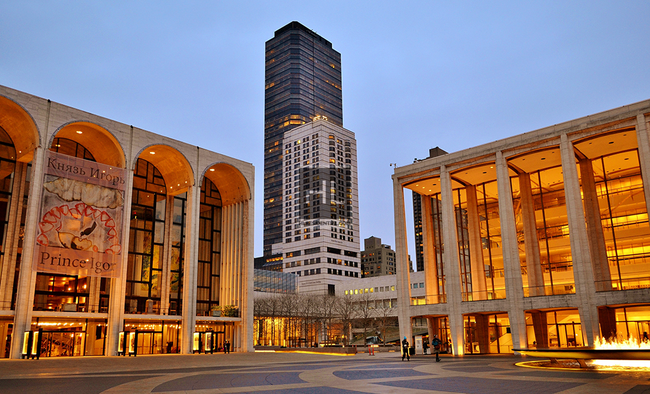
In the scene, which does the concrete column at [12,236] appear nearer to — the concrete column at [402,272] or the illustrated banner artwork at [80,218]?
the illustrated banner artwork at [80,218]

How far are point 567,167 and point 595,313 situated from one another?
12.2 meters

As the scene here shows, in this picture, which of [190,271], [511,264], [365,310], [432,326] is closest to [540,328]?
[511,264]

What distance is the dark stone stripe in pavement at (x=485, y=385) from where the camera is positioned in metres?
14.3

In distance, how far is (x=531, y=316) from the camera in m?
45.4

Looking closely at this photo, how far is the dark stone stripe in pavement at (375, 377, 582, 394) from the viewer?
1426cm

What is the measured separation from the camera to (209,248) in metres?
56.8

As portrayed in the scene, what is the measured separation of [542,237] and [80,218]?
44.8 m

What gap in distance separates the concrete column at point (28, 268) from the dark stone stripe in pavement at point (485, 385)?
A: 1230 inches

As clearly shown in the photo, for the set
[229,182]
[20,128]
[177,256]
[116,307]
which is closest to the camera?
[20,128]

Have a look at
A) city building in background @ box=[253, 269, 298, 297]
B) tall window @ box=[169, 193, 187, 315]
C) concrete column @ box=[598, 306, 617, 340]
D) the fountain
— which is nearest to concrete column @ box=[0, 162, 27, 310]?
tall window @ box=[169, 193, 187, 315]

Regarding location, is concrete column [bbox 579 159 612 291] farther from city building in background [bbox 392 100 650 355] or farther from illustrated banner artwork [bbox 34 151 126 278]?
illustrated banner artwork [bbox 34 151 126 278]

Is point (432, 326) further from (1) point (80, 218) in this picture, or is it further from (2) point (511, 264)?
(1) point (80, 218)

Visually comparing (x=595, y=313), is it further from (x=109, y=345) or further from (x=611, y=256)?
(x=109, y=345)

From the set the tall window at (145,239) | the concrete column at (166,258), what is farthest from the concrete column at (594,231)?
the tall window at (145,239)
